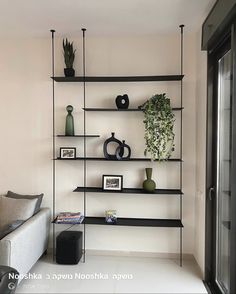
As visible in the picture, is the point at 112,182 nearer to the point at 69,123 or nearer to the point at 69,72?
the point at 69,123

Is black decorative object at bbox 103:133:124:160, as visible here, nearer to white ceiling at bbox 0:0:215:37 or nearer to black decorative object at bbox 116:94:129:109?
black decorative object at bbox 116:94:129:109

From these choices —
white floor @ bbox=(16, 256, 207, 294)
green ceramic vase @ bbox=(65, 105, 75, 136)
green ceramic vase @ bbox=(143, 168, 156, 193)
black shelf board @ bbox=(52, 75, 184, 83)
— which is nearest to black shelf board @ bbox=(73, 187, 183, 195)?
green ceramic vase @ bbox=(143, 168, 156, 193)

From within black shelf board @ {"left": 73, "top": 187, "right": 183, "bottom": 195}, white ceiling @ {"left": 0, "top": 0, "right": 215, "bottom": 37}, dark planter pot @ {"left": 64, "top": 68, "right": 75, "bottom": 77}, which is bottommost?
black shelf board @ {"left": 73, "top": 187, "right": 183, "bottom": 195}

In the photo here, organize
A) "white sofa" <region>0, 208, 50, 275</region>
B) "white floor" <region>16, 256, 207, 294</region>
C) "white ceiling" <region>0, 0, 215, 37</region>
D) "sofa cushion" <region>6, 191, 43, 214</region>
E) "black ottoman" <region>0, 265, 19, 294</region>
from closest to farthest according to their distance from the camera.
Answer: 1. "black ottoman" <region>0, 265, 19, 294</region>
2. "white sofa" <region>0, 208, 50, 275</region>
3. "white ceiling" <region>0, 0, 215, 37</region>
4. "white floor" <region>16, 256, 207, 294</region>
5. "sofa cushion" <region>6, 191, 43, 214</region>

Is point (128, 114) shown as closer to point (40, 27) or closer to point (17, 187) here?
point (40, 27)

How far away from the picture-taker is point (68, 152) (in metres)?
3.38

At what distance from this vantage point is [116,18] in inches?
112

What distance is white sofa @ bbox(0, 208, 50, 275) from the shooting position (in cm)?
240

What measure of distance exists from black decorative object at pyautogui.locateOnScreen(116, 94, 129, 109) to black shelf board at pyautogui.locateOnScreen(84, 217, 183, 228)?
1.42 meters

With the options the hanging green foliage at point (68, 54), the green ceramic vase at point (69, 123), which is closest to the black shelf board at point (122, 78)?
the hanging green foliage at point (68, 54)

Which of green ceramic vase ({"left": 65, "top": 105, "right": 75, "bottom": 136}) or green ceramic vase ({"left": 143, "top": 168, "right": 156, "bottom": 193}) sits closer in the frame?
green ceramic vase ({"left": 143, "top": 168, "right": 156, "bottom": 193})

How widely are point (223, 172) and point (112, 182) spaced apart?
135 cm

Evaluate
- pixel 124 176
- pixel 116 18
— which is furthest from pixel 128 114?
pixel 116 18

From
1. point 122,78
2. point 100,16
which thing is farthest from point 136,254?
point 100,16
